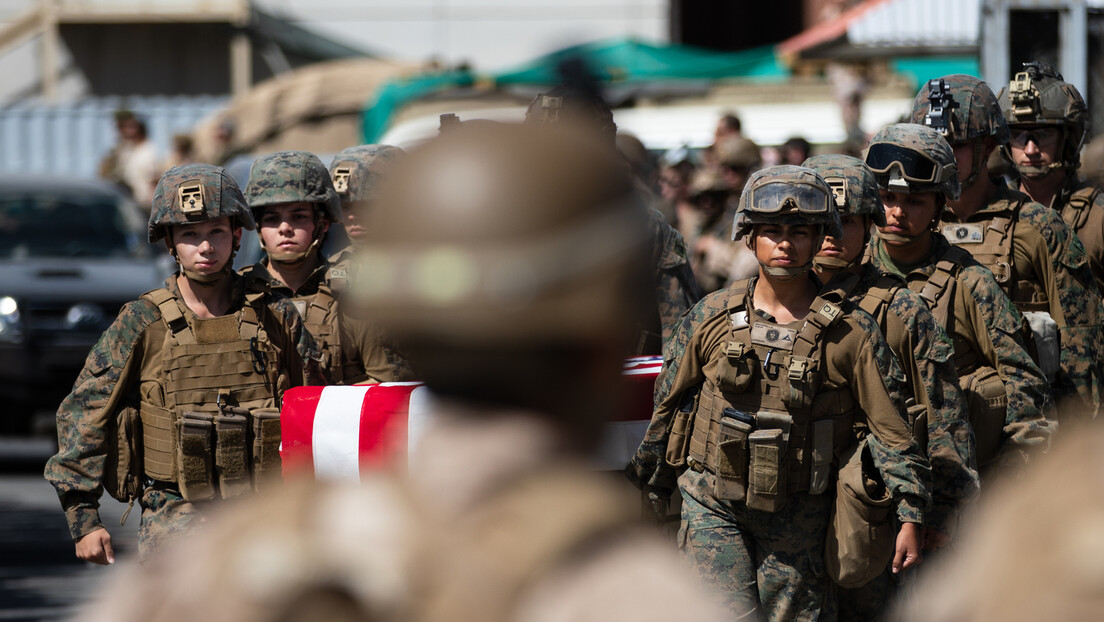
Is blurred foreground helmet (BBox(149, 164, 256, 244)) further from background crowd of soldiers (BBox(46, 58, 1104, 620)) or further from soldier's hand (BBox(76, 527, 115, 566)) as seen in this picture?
soldier's hand (BBox(76, 527, 115, 566))

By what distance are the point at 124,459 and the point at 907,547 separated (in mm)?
2612

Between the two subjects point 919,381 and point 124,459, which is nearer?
point 919,381

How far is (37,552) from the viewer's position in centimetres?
966

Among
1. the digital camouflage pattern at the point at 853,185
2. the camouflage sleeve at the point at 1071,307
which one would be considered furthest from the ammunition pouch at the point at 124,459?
the camouflage sleeve at the point at 1071,307

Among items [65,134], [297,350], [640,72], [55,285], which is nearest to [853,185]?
[297,350]

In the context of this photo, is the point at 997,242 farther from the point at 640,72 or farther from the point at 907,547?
the point at 640,72

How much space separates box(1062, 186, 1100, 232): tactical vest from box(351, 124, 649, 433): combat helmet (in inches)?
233

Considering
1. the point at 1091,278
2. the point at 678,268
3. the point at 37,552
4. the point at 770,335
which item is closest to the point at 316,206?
the point at 678,268

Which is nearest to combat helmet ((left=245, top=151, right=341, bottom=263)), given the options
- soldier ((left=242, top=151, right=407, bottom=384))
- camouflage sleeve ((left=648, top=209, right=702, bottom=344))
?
soldier ((left=242, top=151, right=407, bottom=384))

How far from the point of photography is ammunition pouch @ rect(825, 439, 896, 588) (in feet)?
16.3

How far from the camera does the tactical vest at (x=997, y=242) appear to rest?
6.41 meters

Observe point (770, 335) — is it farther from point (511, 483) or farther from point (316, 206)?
point (511, 483)

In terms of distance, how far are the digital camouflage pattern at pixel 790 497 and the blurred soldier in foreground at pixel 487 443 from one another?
126 inches

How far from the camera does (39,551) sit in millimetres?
9695
